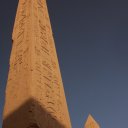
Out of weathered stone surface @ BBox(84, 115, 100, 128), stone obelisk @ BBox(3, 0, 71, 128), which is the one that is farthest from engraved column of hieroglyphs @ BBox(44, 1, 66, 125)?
weathered stone surface @ BBox(84, 115, 100, 128)

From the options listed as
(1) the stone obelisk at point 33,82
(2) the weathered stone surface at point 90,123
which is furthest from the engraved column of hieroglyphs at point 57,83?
(2) the weathered stone surface at point 90,123

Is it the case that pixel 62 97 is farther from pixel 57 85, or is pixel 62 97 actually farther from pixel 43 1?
pixel 43 1

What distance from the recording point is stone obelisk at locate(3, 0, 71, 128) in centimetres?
280

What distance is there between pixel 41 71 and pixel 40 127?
0.85 metres

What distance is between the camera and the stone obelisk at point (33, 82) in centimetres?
280

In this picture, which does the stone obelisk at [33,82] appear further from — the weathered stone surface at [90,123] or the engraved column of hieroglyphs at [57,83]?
the weathered stone surface at [90,123]

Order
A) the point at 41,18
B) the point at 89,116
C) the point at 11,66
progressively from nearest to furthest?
the point at 11,66
the point at 41,18
the point at 89,116

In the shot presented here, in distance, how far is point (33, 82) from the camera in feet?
9.84

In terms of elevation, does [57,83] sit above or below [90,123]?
below

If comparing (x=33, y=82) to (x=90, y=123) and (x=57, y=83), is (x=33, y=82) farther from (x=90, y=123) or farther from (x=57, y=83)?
(x=90, y=123)

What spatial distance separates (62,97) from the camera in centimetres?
341

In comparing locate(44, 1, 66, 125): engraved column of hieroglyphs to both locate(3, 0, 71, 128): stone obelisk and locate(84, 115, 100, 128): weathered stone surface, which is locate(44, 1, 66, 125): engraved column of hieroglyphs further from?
locate(84, 115, 100, 128): weathered stone surface

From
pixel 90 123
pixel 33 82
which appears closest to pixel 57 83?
pixel 33 82

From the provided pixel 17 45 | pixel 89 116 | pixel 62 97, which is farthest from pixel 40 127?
pixel 89 116
